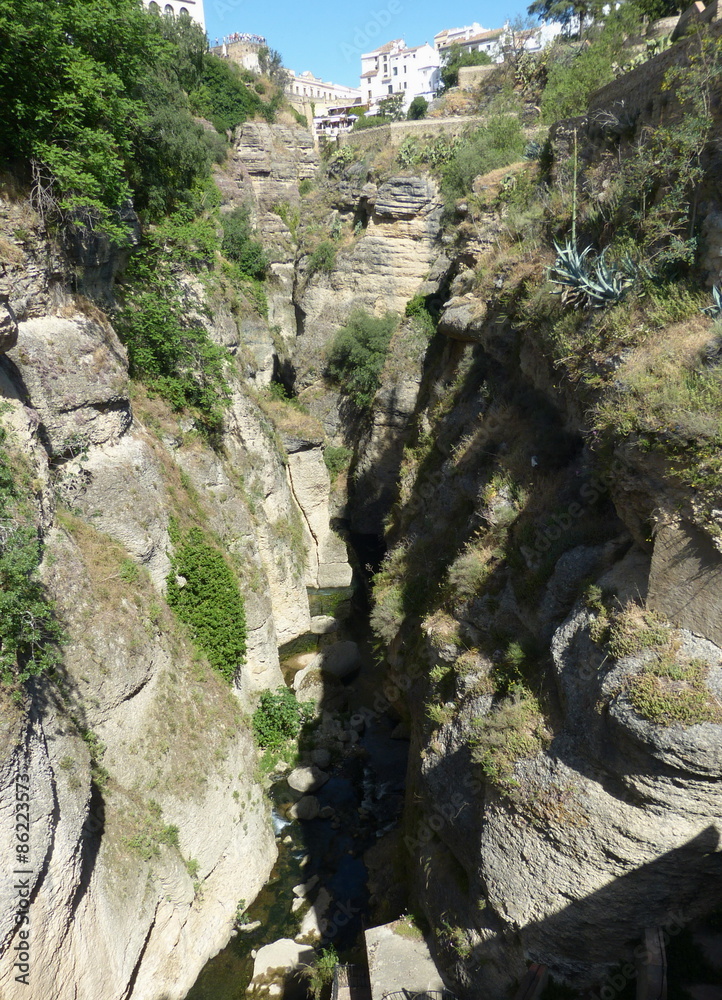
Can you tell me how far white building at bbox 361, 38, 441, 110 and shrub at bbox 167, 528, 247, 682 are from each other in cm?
5576

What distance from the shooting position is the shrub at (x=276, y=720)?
559 inches

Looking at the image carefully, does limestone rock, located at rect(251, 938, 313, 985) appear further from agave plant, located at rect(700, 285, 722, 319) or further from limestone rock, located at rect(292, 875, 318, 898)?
agave plant, located at rect(700, 285, 722, 319)

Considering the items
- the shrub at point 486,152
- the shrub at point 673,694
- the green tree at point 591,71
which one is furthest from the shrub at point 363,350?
the shrub at point 673,694

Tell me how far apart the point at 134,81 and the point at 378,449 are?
14546 millimetres

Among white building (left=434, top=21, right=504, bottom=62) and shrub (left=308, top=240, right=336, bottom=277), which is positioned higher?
white building (left=434, top=21, right=504, bottom=62)

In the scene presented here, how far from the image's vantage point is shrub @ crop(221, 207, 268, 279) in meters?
24.2

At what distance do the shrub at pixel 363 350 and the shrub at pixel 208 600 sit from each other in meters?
13.4

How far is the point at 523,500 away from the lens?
10.1 m

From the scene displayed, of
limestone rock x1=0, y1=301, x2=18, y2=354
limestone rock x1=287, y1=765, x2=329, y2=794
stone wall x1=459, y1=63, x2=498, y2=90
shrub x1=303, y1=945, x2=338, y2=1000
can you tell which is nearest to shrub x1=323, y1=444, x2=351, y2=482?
limestone rock x1=287, y1=765, x2=329, y2=794

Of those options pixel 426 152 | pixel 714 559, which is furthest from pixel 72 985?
pixel 426 152

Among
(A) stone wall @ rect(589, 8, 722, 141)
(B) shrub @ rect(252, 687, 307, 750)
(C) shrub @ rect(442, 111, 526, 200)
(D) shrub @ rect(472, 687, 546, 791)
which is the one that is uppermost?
(C) shrub @ rect(442, 111, 526, 200)

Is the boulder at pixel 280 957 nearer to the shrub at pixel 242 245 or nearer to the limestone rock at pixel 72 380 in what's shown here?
the limestone rock at pixel 72 380

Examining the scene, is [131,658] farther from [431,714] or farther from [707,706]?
[707,706]

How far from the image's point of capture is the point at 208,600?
12641mm
